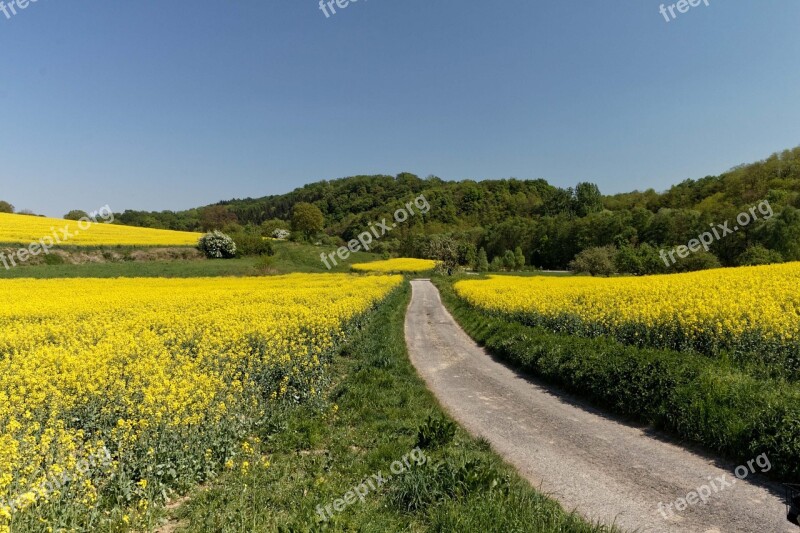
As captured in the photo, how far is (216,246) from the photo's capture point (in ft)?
204

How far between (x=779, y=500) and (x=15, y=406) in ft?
36.3

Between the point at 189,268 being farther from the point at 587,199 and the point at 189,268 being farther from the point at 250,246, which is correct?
the point at 587,199

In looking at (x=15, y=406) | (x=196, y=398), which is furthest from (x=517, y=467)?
(x=15, y=406)

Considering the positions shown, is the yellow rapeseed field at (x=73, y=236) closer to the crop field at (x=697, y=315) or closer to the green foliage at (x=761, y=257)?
the crop field at (x=697, y=315)

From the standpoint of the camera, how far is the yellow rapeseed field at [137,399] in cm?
446

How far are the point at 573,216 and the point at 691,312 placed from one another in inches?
4204

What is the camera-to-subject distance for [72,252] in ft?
158

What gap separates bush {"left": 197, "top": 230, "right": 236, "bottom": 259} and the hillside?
45717 millimetres

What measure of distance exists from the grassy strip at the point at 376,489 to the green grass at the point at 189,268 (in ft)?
142

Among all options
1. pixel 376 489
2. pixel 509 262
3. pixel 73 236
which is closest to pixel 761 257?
pixel 376 489

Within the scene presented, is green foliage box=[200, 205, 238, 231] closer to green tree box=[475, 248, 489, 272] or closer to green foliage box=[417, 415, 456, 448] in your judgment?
green tree box=[475, 248, 489, 272]

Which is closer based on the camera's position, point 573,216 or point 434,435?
point 434,435

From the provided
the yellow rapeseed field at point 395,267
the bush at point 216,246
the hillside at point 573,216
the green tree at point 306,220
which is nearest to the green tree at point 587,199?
the hillside at point 573,216

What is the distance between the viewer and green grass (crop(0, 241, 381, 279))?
3894 centimetres
